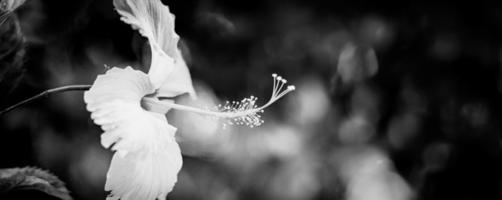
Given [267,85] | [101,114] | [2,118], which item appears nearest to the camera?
[101,114]

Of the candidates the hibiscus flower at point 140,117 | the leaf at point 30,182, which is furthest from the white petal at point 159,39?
the leaf at point 30,182

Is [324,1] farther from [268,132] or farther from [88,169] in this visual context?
[88,169]

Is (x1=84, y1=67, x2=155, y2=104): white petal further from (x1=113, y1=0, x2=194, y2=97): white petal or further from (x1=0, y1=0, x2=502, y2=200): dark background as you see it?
(x1=0, y1=0, x2=502, y2=200): dark background

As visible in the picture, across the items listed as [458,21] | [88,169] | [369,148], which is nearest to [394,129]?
[369,148]

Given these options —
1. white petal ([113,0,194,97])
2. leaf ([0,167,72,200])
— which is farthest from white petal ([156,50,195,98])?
leaf ([0,167,72,200])

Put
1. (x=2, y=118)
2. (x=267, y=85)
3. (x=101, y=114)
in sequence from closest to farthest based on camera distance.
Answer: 1. (x=101, y=114)
2. (x=2, y=118)
3. (x=267, y=85)

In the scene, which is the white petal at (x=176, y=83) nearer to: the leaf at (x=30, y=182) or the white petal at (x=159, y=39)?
the white petal at (x=159, y=39)

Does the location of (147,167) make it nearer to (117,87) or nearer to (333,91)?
(117,87)
